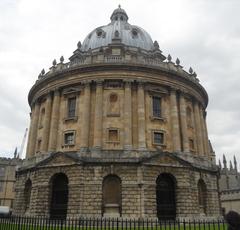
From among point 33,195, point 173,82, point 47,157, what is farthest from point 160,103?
point 33,195

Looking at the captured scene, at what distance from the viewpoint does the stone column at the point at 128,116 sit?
2853 centimetres

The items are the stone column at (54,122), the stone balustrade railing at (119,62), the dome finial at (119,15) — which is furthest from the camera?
the dome finial at (119,15)

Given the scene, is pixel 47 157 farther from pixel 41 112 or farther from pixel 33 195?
pixel 41 112

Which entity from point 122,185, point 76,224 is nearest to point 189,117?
point 122,185

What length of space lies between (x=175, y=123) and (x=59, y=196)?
13705 mm

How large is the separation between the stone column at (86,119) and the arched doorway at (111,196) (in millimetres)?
4007

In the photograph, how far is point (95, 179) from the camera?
26.5 meters

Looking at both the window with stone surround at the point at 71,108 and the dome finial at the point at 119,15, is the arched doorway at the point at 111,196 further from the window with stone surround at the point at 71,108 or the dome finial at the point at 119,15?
the dome finial at the point at 119,15

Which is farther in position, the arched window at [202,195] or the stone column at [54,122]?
the stone column at [54,122]

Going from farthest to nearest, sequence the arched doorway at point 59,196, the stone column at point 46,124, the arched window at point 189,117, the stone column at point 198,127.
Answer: the arched window at point 189,117 → the stone column at point 198,127 → the stone column at point 46,124 → the arched doorway at point 59,196

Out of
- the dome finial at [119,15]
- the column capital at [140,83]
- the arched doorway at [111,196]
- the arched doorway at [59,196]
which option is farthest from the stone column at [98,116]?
the dome finial at [119,15]

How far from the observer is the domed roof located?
1663 inches

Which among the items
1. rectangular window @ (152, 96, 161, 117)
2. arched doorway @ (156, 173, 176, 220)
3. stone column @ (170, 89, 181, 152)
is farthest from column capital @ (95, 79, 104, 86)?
arched doorway @ (156, 173, 176, 220)

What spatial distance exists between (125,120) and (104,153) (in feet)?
13.0
